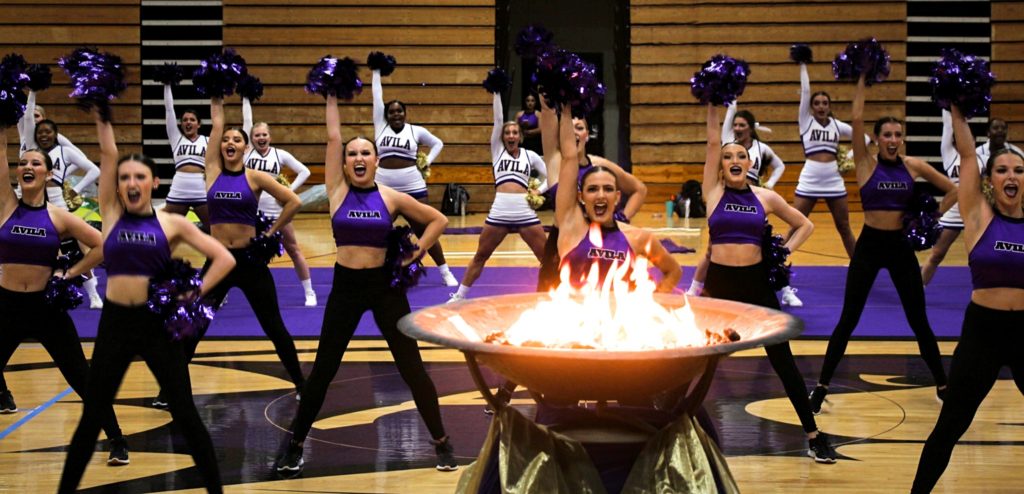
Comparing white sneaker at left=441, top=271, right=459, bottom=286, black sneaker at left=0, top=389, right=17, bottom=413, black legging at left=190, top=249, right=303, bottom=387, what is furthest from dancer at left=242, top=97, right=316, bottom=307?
black sneaker at left=0, top=389, right=17, bottom=413

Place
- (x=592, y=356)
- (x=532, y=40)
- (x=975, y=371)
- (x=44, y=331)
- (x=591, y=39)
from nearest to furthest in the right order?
Answer: (x=592, y=356), (x=975, y=371), (x=44, y=331), (x=532, y=40), (x=591, y=39)

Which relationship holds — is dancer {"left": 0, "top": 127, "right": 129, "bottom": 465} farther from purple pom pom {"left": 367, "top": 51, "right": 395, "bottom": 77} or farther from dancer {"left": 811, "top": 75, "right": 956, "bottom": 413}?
purple pom pom {"left": 367, "top": 51, "right": 395, "bottom": 77}

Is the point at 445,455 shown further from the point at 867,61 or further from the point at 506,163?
the point at 506,163

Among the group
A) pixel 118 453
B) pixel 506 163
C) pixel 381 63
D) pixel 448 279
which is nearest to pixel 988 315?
pixel 118 453

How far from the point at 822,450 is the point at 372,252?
7.10 feet

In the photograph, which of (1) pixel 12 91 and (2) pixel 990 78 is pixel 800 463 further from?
(1) pixel 12 91

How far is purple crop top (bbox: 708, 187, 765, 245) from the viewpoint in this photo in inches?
213

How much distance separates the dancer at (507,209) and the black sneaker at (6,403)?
3820mm

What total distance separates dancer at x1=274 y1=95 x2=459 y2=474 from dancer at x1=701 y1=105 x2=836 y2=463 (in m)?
1.40

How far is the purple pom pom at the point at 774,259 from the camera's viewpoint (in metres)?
5.42

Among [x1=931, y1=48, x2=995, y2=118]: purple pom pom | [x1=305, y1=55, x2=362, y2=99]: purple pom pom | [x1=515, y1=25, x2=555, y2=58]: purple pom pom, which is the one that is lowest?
[x1=931, y1=48, x2=995, y2=118]: purple pom pom

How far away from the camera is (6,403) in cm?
613

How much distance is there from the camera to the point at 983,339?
13.9 feet

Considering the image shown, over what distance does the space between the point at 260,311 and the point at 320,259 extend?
19.8 ft
